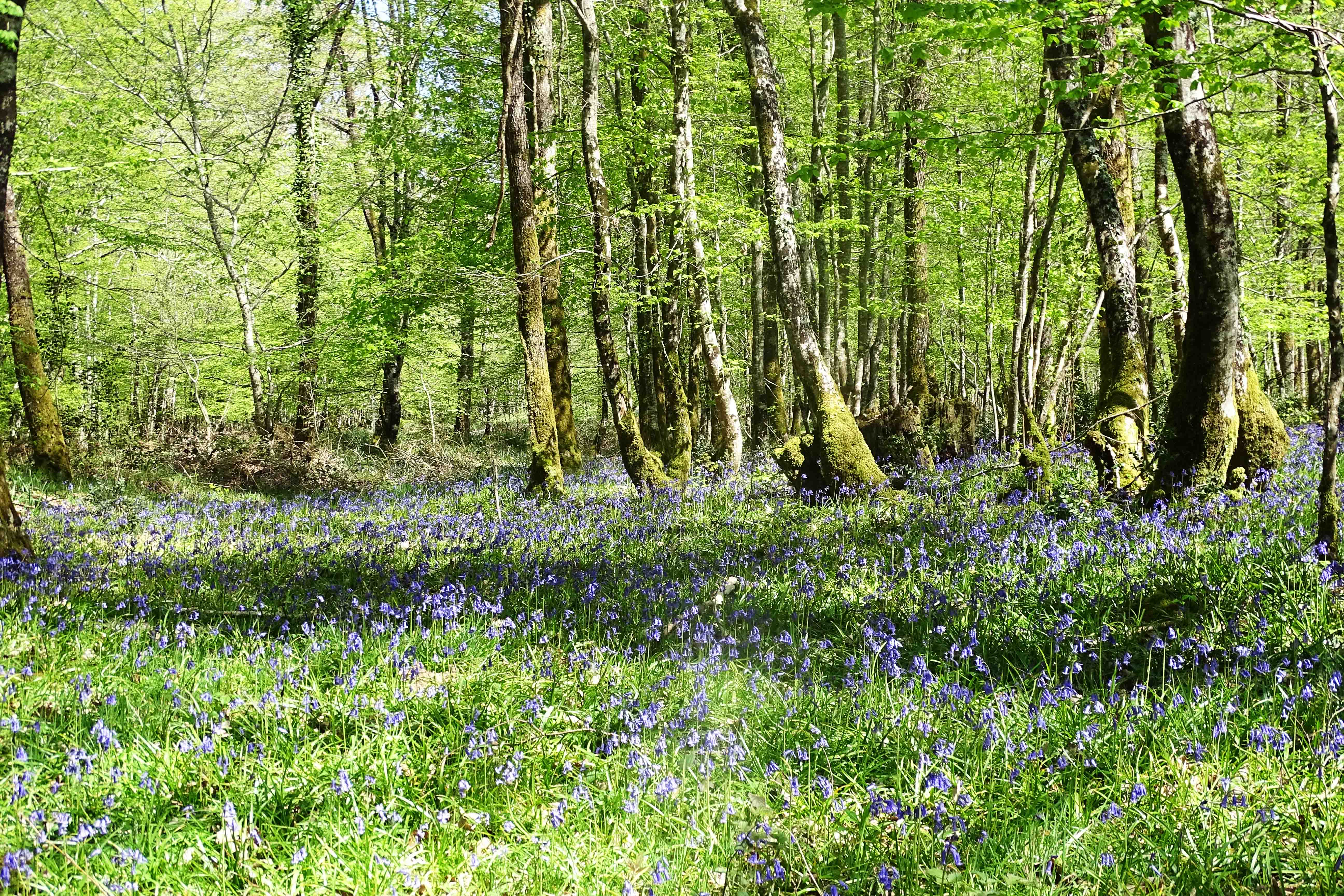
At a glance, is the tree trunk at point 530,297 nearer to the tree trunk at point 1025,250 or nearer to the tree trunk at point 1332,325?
the tree trunk at point 1025,250

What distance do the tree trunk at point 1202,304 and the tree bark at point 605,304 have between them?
6170 millimetres

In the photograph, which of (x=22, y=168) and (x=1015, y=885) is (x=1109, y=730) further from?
(x=22, y=168)

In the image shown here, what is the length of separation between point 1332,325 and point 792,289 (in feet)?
17.0

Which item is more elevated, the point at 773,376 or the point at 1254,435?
the point at 773,376

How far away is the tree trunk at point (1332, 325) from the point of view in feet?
13.8

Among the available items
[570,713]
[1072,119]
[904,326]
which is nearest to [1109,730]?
[570,713]

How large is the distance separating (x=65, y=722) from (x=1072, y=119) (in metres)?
9.10

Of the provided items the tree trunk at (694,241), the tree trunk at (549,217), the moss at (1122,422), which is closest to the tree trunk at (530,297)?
the tree trunk at (549,217)

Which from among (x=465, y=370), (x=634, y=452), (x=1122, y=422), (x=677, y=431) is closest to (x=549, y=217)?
(x=677, y=431)

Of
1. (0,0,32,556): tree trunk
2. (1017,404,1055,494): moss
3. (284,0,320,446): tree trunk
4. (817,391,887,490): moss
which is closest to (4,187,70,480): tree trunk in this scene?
(284,0,320,446): tree trunk

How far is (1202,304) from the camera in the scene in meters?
6.43

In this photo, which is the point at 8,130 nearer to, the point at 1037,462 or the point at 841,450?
the point at 841,450

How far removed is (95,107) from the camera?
1422 cm

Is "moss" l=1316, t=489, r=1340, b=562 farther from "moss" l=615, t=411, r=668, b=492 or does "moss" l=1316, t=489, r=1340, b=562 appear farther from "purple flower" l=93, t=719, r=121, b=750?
"moss" l=615, t=411, r=668, b=492
